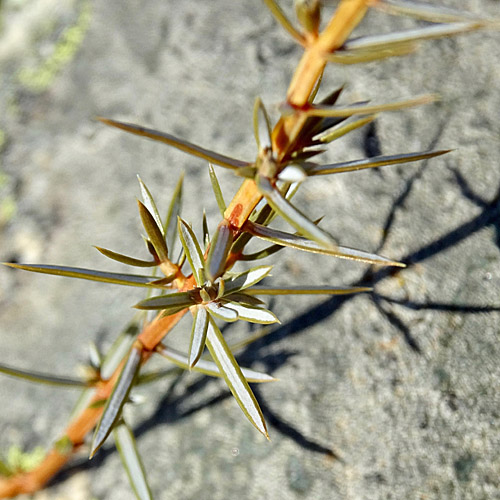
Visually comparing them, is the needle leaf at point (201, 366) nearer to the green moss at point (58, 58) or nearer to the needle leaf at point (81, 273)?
the needle leaf at point (81, 273)

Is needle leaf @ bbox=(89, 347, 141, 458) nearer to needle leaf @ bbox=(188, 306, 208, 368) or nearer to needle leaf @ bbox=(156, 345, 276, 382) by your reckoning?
needle leaf @ bbox=(156, 345, 276, 382)

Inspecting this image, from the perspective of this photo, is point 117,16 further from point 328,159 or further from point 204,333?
point 204,333

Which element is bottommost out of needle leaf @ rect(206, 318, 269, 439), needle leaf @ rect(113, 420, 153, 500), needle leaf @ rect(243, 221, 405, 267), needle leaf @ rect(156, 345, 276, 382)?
needle leaf @ rect(113, 420, 153, 500)

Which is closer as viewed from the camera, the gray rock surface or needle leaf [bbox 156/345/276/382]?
needle leaf [bbox 156/345/276/382]

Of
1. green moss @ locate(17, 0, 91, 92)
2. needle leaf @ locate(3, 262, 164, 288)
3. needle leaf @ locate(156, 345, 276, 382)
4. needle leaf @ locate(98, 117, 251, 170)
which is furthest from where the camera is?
green moss @ locate(17, 0, 91, 92)

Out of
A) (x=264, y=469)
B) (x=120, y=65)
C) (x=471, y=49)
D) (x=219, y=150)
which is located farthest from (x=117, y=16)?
(x=264, y=469)

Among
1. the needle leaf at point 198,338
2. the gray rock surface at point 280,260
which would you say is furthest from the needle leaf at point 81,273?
the gray rock surface at point 280,260

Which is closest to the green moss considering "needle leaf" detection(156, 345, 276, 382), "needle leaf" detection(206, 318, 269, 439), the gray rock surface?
the gray rock surface

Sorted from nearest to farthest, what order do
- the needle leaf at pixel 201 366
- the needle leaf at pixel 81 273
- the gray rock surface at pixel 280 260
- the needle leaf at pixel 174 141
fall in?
the needle leaf at pixel 174 141 → the needle leaf at pixel 81 273 → the needle leaf at pixel 201 366 → the gray rock surface at pixel 280 260
